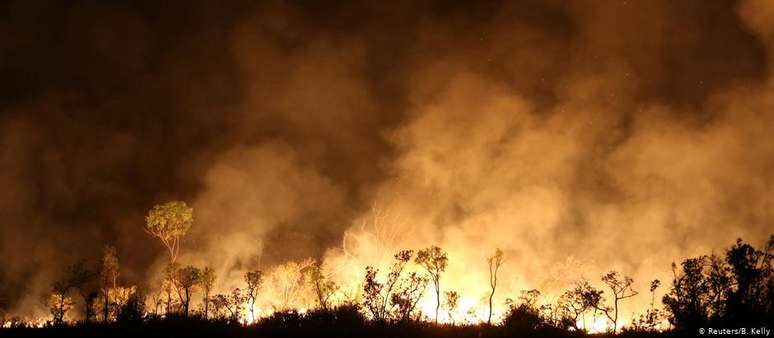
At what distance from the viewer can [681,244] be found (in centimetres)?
4316

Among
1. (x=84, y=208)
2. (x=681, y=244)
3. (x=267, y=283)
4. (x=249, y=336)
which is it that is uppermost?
(x=84, y=208)

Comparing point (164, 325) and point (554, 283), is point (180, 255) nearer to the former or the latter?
point (554, 283)

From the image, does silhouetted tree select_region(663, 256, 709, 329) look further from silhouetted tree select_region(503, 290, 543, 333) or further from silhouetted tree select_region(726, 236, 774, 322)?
silhouetted tree select_region(503, 290, 543, 333)

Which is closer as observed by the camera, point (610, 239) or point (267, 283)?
point (267, 283)

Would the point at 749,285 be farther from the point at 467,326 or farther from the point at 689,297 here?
the point at 467,326

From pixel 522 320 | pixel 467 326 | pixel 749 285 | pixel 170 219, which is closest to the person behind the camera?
pixel 749 285

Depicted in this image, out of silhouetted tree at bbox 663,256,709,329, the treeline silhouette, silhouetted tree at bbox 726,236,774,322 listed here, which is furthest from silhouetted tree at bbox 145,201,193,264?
silhouetted tree at bbox 726,236,774,322

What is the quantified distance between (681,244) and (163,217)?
119ft

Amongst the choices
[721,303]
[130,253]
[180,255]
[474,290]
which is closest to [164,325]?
[721,303]

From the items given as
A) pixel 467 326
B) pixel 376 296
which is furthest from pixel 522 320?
pixel 376 296

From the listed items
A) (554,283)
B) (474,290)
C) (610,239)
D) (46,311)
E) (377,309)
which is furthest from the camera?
(46,311)

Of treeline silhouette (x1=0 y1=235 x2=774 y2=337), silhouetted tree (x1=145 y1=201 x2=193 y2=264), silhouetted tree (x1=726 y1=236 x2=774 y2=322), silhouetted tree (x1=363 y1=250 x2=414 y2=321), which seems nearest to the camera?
treeline silhouette (x1=0 y1=235 x2=774 y2=337)

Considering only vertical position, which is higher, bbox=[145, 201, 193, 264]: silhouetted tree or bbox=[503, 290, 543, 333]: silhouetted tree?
bbox=[145, 201, 193, 264]: silhouetted tree

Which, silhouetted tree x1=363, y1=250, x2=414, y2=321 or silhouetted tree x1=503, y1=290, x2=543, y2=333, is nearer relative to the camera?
silhouetted tree x1=503, y1=290, x2=543, y2=333
